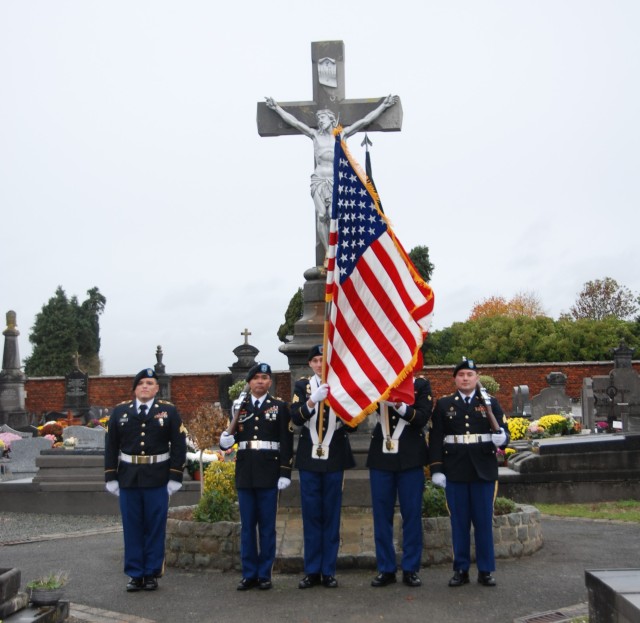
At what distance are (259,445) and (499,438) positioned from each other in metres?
1.87

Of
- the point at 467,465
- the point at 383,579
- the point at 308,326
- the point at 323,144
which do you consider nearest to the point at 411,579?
the point at 383,579

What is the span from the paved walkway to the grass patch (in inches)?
94.6

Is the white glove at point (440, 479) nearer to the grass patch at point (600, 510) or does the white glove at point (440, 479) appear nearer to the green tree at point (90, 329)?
the grass patch at point (600, 510)

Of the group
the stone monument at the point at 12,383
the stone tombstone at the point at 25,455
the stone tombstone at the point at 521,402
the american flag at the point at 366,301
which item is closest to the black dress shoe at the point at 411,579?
the american flag at the point at 366,301

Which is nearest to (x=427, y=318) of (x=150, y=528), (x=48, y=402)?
(x=150, y=528)

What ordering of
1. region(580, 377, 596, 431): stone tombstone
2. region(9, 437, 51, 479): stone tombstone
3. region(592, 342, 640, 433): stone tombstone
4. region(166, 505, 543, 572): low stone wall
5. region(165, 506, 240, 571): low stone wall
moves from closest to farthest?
region(166, 505, 543, 572): low stone wall
region(165, 506, 240, 571): low stone wall
region(9, 437, 51, 479): stone tombstone
region(592, 342, 640, 433): stone tombstone
region(580, 377, 596, 431): stone tombstone

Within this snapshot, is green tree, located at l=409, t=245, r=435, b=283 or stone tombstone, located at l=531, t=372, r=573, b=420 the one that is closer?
stone tombstone, located at l=531, t=372, r=573, b=420

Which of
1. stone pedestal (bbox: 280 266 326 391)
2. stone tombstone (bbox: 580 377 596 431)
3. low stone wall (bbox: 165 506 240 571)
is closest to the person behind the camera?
low stone wall (bbox: 165 506 240 571)

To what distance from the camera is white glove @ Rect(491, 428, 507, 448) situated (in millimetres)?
6271

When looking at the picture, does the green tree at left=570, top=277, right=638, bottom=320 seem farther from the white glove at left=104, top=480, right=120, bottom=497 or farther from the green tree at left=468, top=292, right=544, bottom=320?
the white glove at left=104, top=480, right=120, bottom=497

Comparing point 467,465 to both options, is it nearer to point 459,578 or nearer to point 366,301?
point 459,578

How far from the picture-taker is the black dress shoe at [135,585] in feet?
20.9

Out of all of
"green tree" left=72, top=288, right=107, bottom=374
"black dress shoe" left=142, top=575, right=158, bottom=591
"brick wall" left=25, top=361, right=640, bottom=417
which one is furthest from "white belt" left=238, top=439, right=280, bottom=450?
"green tree" left=72, top=288, right=107, bottom=374

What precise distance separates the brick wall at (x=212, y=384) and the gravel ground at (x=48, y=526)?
57.6 feet
